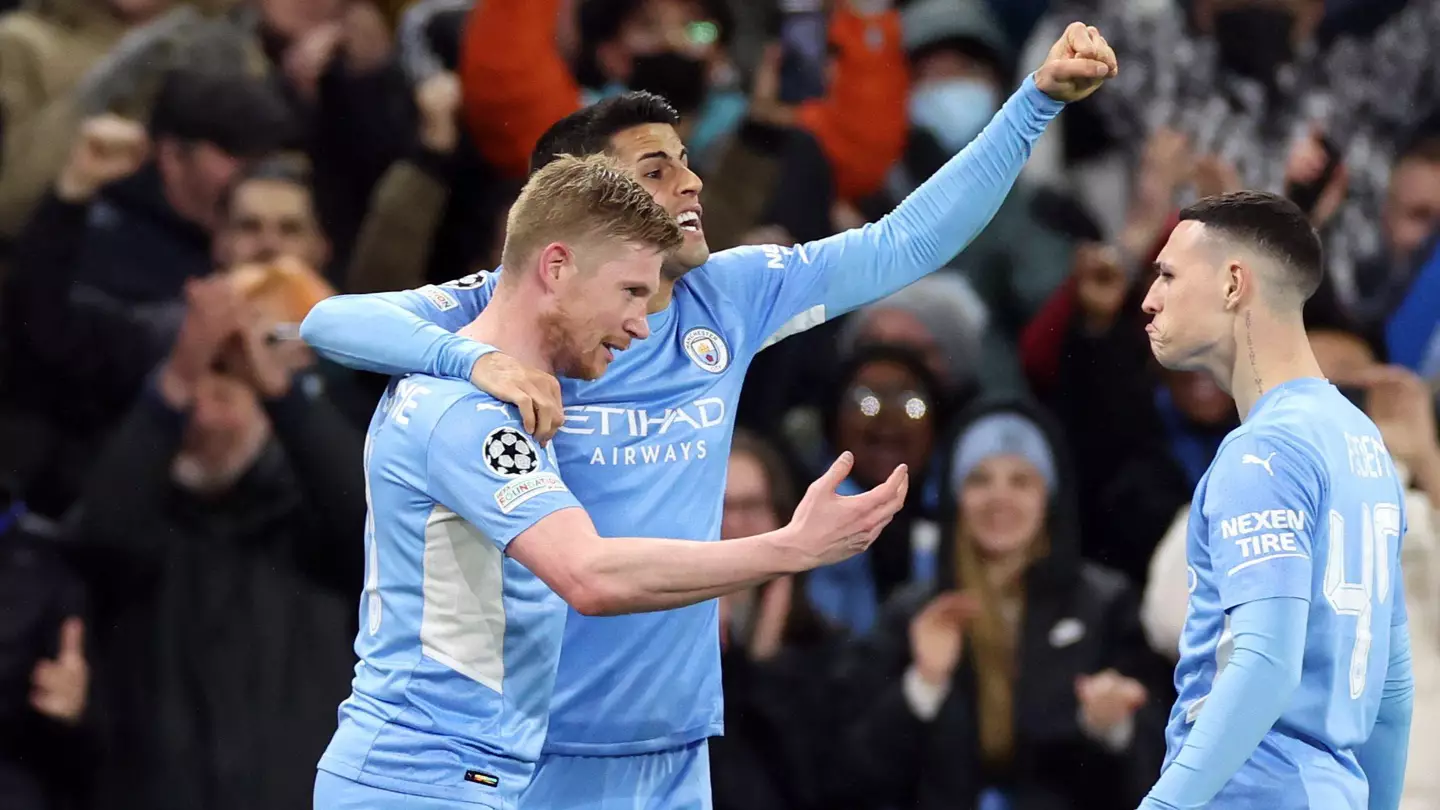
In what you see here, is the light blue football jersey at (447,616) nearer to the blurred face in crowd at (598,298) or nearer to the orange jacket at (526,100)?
the blurred face in crowd at (598,298)

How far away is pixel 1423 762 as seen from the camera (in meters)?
5.79

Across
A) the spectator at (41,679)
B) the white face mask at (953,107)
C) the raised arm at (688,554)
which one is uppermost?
the white face mask at (953,107)

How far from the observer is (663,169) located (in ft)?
13.7

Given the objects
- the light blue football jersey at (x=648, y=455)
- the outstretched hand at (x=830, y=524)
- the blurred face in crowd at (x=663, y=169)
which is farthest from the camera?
the blurred face in crowd at (x=663, y=169)

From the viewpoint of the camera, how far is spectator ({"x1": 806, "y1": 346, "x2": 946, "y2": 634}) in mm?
6379

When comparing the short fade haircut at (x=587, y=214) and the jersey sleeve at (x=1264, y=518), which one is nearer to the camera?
the jersey sleeve at (x=1264, y=518)

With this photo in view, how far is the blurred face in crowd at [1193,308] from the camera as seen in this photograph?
3.64m

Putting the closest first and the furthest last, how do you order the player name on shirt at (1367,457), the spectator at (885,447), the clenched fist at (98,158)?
the player name on shirt at (1367,457), the spectator at (885,447), the clenched fist at (98,158)

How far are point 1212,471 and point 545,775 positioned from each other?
4.87 feet

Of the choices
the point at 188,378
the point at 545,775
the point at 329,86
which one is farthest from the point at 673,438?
the point at 329,86

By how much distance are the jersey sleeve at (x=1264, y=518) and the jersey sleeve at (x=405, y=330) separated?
1.34 meters

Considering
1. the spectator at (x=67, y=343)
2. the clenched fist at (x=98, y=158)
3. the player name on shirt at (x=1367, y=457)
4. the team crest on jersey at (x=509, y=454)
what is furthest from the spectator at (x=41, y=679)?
the player name on shirt at (x=1367, y=457)

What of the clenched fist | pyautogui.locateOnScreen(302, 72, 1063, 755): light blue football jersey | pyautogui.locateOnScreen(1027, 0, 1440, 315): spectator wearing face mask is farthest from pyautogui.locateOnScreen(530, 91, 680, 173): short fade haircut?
pyautogui.locateOnScreen(1027, 0, 1440, 315): spectator wearing face mask

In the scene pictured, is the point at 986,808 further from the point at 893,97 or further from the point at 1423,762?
the point at 893,97
